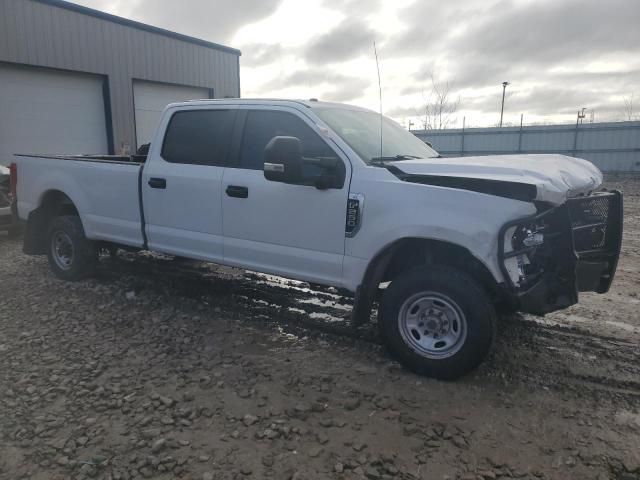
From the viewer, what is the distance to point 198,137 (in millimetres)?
4926

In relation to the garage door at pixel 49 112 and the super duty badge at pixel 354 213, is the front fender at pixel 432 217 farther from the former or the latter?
the garage door at pixel 49 112

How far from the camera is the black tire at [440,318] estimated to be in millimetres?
3434

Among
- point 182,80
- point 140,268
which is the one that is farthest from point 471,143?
point 140,268

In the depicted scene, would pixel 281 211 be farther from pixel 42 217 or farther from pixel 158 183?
pixel 42 217

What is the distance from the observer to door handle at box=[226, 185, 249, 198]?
440 cm

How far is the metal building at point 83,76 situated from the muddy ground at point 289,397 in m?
8.99

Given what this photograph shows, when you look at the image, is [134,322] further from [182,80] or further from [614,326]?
[182,80]

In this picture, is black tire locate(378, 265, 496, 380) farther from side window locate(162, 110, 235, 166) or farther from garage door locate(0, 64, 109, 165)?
garage door locate(0, 64, 109, 165)

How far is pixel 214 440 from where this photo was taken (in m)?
2.92

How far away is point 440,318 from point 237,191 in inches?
80.3

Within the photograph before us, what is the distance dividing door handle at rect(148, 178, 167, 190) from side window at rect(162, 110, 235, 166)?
22 cm

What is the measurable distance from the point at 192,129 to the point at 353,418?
3.22 m

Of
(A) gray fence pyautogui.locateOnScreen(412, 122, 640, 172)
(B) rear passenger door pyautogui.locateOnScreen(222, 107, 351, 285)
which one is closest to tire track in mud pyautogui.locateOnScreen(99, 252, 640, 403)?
(B) rear passenger door pyautogui.locateOnScreen(222, 107, 351, 285)

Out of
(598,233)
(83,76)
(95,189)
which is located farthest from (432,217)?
(83,76)
